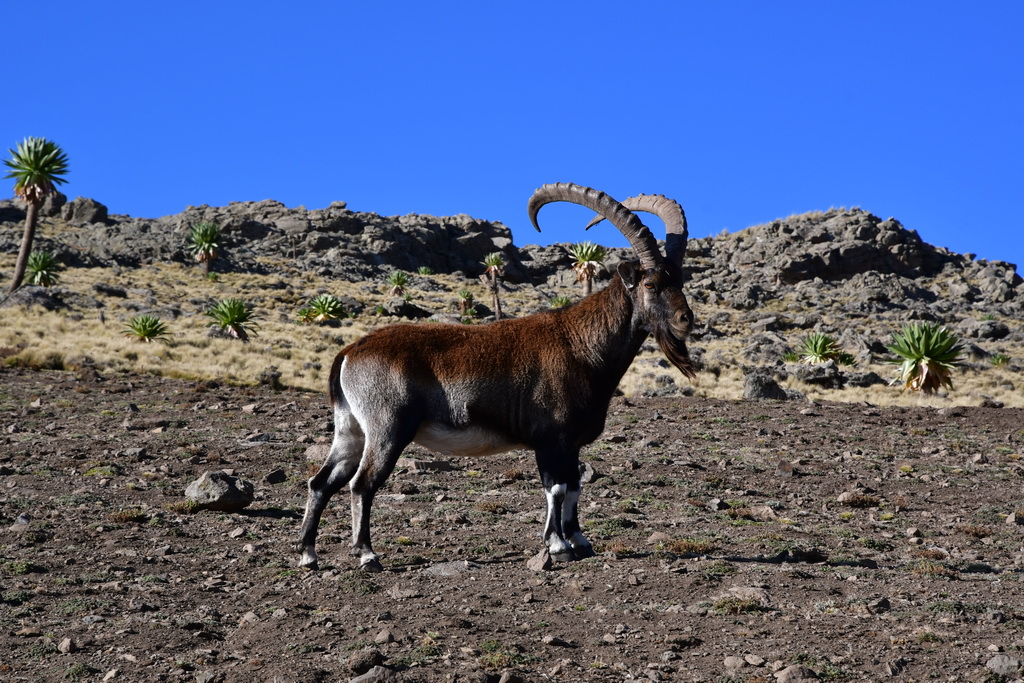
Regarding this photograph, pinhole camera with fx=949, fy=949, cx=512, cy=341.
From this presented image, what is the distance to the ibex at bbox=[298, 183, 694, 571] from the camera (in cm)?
839

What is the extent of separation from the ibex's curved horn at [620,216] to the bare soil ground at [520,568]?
282 centimetres

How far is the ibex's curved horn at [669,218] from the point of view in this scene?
29.6 feet

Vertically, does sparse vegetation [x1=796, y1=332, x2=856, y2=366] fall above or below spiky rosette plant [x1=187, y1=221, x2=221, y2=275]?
below

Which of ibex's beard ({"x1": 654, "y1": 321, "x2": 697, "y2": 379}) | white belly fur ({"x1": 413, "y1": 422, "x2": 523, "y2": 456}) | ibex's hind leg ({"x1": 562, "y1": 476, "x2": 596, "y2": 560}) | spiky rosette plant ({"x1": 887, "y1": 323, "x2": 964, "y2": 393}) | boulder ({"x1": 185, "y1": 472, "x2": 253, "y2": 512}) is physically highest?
spiky rosette plant ({"x1": 887, "y1": 323, "x2": 964, "y2": 393})

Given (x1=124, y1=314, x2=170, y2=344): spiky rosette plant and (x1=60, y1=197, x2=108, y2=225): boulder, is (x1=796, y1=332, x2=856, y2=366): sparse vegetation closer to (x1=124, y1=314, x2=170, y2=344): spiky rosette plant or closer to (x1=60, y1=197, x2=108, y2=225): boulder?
(x1=124, y1=314, x2=170, y2=344): spiky rosette plant

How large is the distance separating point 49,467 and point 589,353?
8804 millimetres

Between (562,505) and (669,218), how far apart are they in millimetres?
2977

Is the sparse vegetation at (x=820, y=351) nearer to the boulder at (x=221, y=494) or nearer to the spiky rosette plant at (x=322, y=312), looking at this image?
the spiky rosette plant at (x=322, y=312)

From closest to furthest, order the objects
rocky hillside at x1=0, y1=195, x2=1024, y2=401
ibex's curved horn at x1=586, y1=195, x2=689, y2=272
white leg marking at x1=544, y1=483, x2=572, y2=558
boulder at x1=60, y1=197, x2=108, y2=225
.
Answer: white leg marking at x1=544, y1=483, x2=572, y2=558, ibex's curved horn at x1=586, y1=195, x2=689, y2=272, rocky hillside at x1=0, y1=195, x2=1024, y2=401, boulder at x1=60, y1=197, x2=108, y2=225

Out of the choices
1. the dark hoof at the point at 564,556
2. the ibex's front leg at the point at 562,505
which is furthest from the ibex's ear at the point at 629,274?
the dark hoof at the point at 564,556

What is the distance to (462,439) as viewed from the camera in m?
8.45

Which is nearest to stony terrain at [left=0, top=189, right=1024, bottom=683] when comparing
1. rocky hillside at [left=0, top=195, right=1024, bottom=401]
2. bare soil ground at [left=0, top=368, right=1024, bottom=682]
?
bare soil ground at [left=0, top=368, right=1024, bottom=682]

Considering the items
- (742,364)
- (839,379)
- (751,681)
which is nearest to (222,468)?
(751,681)

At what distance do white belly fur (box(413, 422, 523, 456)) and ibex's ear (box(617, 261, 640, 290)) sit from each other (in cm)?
183
